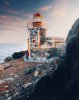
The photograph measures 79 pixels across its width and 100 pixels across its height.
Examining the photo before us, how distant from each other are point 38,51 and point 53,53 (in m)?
2.47

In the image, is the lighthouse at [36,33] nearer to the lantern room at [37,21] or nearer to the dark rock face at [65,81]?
the lantern room at [37,21]

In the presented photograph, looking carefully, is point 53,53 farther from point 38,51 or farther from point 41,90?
point 41,90

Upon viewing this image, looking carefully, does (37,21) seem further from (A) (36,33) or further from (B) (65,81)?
(B) (65,81)

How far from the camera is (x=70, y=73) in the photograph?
10688 mm

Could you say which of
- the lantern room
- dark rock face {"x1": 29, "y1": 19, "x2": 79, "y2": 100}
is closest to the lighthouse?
the lantern room

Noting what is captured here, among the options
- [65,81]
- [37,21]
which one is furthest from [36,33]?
[65,81]

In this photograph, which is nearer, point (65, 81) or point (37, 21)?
point (65, 81)

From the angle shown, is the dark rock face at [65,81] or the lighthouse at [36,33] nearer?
the dark rock face at [65,81]

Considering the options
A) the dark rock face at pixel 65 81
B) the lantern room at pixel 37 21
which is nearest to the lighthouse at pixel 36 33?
the lantern room at pixel 37 21

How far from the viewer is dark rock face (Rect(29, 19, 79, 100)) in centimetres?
1037

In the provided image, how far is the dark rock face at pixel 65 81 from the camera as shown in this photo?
34.0 ft

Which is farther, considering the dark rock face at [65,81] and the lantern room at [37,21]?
the lantern room at [37,21]

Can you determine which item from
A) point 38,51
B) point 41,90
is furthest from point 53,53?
point 41,90

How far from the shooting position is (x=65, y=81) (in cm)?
1095
